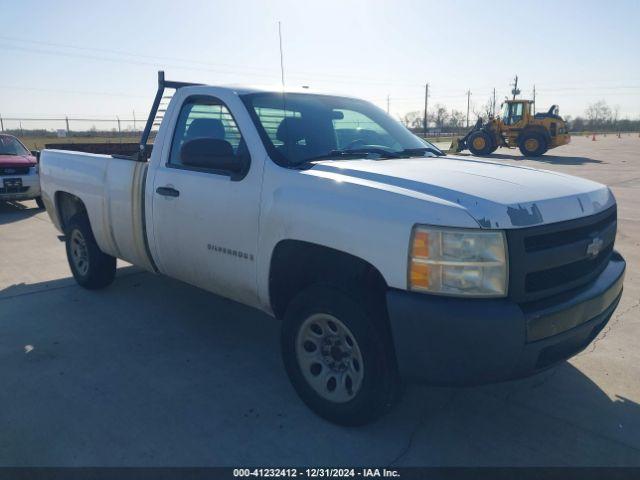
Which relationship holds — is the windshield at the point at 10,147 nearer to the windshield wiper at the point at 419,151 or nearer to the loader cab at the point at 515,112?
the windshield wiper at the point at 419,151

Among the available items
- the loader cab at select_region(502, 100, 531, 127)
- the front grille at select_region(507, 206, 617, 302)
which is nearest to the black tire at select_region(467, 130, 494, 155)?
the loader cab at select_region(502, 100, 531, 127)

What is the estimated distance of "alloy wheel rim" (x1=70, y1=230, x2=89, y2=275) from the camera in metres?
5.20

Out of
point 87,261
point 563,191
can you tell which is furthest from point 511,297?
point 87,261

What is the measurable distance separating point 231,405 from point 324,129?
195 centimetres

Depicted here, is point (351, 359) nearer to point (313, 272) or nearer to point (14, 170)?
point (313, 272)

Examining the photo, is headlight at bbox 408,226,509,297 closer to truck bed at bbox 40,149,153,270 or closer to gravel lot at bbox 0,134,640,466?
gravel lot at bbox 0,134,640,466

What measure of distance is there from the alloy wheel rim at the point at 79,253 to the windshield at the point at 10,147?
701 centimetres

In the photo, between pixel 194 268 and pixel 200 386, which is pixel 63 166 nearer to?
pixel 194 268

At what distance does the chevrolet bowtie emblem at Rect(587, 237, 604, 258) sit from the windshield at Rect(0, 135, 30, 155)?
11503 millimetres

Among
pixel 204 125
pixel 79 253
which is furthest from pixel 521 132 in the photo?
pixel 204 125

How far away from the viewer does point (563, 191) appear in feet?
9.11

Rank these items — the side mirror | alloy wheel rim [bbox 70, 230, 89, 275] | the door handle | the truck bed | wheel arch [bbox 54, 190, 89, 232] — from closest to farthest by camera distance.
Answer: the side mirror, the door handle, the truck bed, alloy wheel rim [bbox 70, 230, 89, 275], wheel arch [bbox 54, 190, 89, 232]

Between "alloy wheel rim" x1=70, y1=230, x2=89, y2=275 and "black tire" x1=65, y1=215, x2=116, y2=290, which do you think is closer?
"black tire" x1=65, y1=215, x2=116, y2=290

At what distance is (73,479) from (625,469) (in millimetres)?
2728
